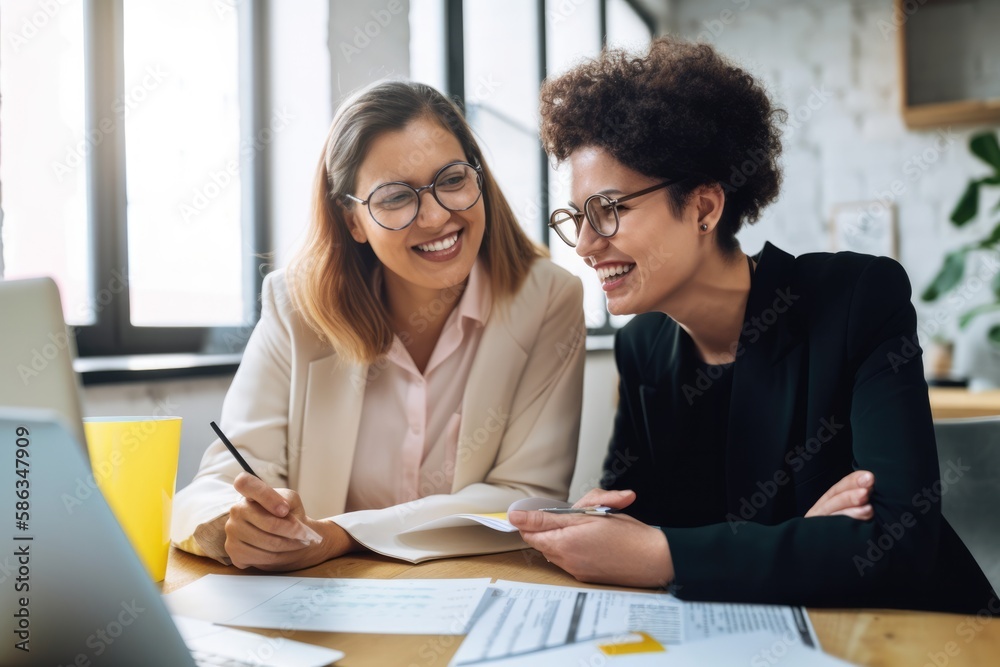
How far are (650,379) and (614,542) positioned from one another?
573mm

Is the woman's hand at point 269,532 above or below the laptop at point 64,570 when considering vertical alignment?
below

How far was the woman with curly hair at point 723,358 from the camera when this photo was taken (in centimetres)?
94

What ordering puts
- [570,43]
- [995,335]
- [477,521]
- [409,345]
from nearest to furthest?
[477,521], [409,345], [995,335], [570,43]

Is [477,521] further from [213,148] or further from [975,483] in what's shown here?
[213,148]

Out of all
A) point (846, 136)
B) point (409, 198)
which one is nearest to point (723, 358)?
point (409, 198)

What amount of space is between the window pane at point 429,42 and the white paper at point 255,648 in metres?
2.47

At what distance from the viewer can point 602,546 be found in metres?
0.91

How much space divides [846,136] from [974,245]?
1147 mm

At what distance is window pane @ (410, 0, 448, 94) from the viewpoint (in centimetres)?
292

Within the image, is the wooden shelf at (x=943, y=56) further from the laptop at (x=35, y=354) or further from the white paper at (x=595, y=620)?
the laptop at (x=35, y=354)

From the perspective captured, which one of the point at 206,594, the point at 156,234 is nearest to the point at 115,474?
the point at 206,594

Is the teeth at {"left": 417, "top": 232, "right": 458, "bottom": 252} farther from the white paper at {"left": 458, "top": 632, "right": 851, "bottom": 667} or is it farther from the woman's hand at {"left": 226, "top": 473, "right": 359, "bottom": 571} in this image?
the white paper at {"left": 458, "top": 632, "right": 851, "bottom": 667}

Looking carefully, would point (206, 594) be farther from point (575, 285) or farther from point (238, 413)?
point (575, 285)

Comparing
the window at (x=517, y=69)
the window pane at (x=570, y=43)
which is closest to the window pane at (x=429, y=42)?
the window at (x=517, y=69)
